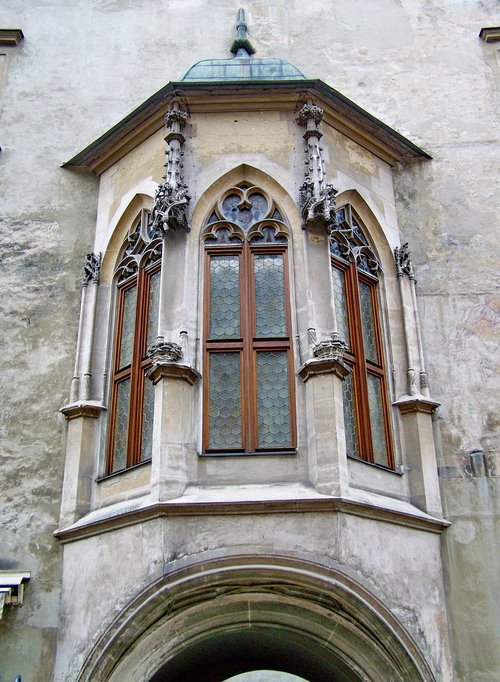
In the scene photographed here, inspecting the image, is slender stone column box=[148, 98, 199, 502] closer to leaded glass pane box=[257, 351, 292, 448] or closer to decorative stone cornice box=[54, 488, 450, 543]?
decorative stone cornice box=[54, 488, 450, 543]

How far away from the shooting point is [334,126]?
10523mm

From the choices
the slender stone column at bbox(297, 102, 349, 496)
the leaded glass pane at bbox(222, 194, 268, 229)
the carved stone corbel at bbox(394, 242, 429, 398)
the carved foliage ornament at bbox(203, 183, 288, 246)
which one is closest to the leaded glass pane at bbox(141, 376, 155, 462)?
the slender stone column at bbox(297, 102, 349, 496)

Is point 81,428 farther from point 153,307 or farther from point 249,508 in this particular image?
point 249,508

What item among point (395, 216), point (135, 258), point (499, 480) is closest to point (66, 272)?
point (135, 258)

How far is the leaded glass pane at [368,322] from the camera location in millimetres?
9672

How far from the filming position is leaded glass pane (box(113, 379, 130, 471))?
29.9 feet

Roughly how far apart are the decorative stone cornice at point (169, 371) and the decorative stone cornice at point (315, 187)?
2178 mm

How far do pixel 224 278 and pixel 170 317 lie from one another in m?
0.84

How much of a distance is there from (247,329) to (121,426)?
1735mm

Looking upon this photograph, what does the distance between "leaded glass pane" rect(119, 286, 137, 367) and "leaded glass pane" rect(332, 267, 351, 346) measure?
2.30 meters

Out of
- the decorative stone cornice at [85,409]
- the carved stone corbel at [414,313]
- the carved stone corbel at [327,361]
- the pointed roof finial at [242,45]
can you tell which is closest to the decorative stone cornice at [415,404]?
the carved stone corbel at [414,313]

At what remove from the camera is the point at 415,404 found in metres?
9.38

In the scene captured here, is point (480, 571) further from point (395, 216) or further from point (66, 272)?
point (66, 272)

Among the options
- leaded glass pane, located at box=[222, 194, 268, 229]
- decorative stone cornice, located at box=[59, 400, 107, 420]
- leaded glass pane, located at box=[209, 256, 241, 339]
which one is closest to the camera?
leaded glass pane, located at box=[209, 256, 241, 339]
